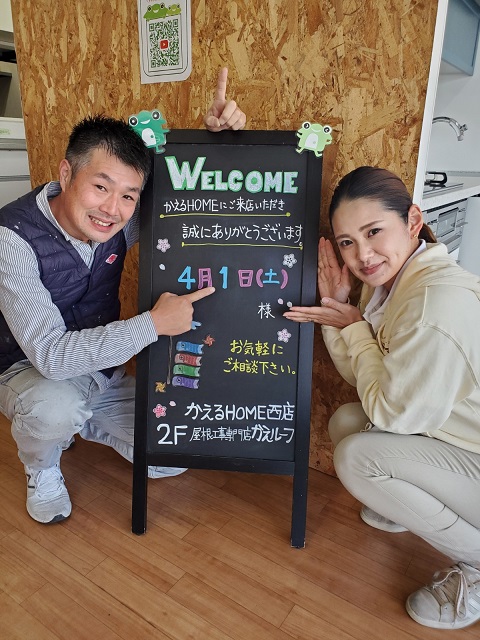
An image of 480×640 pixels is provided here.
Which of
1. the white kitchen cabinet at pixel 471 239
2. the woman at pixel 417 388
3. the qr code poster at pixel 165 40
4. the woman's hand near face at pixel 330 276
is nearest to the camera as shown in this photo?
the woman at pixel 417 388

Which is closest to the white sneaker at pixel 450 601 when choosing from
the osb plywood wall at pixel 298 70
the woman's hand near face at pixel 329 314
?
the osb plywood wall at pixel 298 70

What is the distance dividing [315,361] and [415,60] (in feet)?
3.36

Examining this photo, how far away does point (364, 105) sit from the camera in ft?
5.16

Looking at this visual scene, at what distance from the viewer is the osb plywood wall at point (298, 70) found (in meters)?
1.50

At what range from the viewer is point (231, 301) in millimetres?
1544

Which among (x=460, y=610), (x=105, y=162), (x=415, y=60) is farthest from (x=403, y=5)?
(x=460, y=610)

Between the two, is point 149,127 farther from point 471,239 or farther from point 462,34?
point 462,34

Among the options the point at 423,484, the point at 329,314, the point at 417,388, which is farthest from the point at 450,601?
the point at 329,314

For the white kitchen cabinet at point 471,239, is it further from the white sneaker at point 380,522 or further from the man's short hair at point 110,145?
the man's short hair at point 110,145

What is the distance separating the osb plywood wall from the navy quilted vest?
2.05 ft

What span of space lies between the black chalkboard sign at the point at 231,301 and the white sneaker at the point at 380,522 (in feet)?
0.85

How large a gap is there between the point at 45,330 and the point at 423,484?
1144 millimetres

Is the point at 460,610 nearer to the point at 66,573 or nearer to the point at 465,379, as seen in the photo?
the point at 465,379

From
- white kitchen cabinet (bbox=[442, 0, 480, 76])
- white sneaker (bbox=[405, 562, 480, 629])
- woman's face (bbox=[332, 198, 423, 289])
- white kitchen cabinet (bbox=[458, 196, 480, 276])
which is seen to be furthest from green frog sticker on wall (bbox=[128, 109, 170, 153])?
white kitchen cabinet (bbox=[458, 196, 480, 276])
